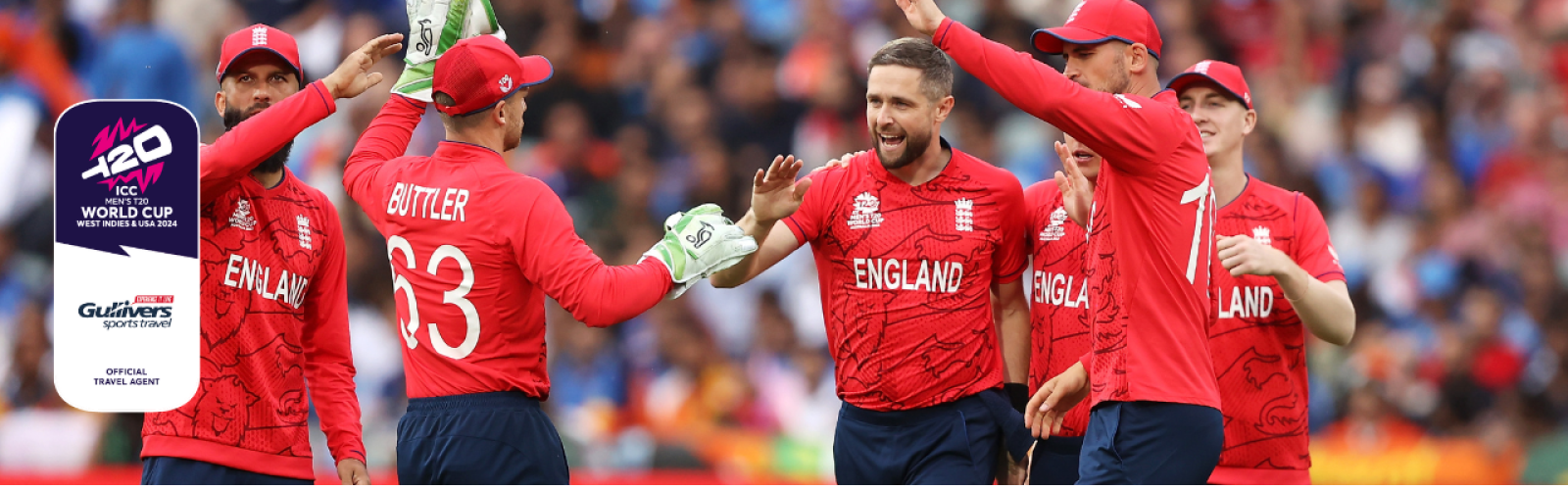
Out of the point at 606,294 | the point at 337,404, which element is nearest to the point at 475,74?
the point at 606,294

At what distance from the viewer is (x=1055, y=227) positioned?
5598 mm

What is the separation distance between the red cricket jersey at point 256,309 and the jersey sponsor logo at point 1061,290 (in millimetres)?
2593

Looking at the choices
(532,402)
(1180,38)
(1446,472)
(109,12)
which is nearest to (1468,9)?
(1180,38)

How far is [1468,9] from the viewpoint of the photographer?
10.6m

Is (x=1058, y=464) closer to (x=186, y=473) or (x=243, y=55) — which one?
(x=186, y=473)

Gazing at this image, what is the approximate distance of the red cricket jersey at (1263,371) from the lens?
17.4 feet

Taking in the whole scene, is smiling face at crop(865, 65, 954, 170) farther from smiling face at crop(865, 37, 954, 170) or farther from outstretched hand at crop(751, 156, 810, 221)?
outstretched hand at crop(751, 156, 810, 221)

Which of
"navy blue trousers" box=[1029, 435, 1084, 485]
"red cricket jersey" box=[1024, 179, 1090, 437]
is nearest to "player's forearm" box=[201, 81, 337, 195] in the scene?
"red cricket jersey" box=[1024, 179, 1090, 437]

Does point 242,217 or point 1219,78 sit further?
point 1219,78

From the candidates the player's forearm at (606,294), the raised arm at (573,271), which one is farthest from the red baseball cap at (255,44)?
the player's forearm at (606,294)

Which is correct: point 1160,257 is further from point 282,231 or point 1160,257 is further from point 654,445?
point 654,445

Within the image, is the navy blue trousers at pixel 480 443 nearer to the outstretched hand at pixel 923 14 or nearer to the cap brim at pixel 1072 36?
the outstretched hand at pixel 923 14

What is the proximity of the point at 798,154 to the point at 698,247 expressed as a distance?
16.8 feet

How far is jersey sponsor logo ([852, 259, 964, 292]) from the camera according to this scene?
17.5 feet
